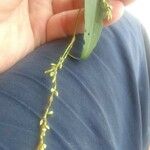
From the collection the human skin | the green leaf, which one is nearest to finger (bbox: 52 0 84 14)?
the human skin

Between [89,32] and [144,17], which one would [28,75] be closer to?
[89,32]

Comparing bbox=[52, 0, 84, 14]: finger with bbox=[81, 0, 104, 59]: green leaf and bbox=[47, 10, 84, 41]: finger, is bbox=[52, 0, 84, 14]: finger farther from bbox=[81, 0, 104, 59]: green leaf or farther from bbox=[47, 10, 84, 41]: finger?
bbox=[81, 0, 104, 59]: green leaf

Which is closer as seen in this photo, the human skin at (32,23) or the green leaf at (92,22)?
the green leaf at (92,22)

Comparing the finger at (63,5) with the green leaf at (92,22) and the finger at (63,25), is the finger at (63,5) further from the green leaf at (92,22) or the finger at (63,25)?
the green leaf at (92,22)

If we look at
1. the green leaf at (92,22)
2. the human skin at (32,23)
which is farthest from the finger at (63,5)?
the green leaf at (92,22)

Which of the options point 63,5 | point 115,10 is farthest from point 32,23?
point 115,10

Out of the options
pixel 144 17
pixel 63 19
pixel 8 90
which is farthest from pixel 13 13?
pixel 144 17

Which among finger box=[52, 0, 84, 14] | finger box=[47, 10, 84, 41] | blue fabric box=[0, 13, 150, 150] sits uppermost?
finger box=[52, 0, 84, 14]
